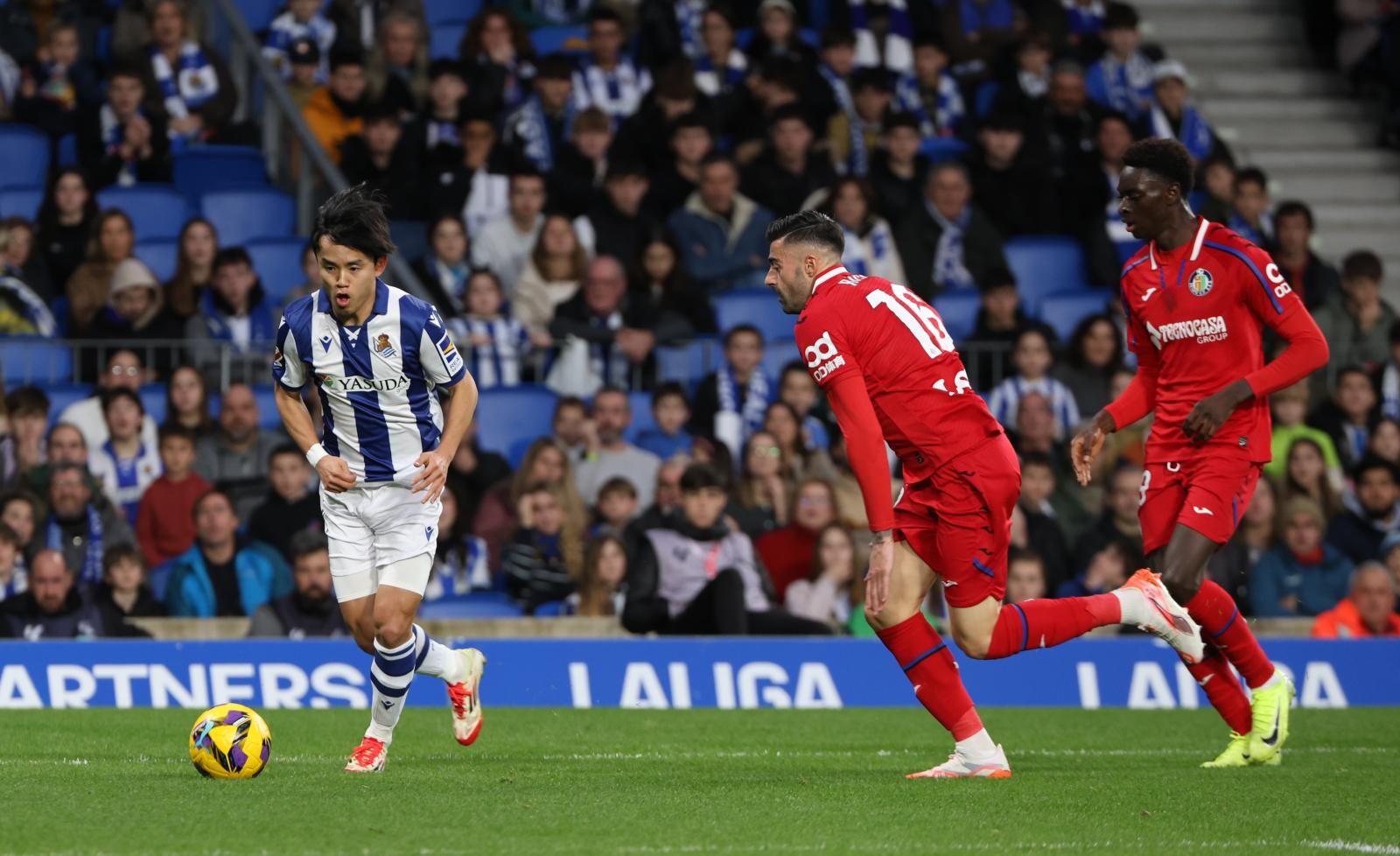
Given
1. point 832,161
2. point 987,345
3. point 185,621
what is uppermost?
point 832,161

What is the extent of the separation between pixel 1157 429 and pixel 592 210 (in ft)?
25.0

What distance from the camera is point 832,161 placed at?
16219 mm

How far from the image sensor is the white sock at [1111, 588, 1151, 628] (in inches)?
305

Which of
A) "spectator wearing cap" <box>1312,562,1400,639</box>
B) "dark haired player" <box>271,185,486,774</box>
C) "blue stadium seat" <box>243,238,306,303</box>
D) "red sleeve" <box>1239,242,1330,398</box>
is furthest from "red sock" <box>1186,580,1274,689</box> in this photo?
"blue stadium seat" <box>243,238,306,303</box>

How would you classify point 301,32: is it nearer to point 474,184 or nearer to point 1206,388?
point 474,184

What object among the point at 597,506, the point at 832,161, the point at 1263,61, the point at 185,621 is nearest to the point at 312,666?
the point at 185,621

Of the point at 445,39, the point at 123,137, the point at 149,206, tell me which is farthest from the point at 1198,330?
the point at 445,39

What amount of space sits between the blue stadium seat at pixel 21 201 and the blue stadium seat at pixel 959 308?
6.54m

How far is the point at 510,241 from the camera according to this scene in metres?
15.0

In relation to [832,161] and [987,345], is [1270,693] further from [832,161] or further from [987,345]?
[832,161]

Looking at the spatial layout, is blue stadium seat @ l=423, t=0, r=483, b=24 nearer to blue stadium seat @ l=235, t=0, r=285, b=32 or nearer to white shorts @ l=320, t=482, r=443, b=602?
blue stadium seat @ l=235, t=0, r=285, b=32

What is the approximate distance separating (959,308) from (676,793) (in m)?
8.84

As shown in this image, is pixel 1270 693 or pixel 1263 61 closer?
pixel 1270 693

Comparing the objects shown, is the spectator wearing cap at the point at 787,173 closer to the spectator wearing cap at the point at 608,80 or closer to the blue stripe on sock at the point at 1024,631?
the spectator wearing cap at the point at 608,80
